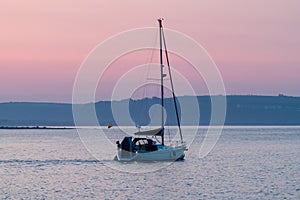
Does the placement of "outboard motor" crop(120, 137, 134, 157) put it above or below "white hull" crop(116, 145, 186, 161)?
above

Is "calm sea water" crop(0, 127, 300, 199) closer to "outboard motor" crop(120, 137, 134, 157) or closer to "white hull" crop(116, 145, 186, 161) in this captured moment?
"white hull" crop(116, 145, 186, 161)

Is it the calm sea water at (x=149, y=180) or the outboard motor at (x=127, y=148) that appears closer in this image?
the calm sea water at (x=149, y=180)

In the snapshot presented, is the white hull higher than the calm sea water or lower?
higher

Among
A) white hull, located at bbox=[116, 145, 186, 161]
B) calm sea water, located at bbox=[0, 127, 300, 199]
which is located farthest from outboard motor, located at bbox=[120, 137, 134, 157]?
calm sea water, located at bbox=[0, 127, 300, 199]

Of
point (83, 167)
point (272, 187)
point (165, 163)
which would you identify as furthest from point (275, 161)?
point (272, 187)

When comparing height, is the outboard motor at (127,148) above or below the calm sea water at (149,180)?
above

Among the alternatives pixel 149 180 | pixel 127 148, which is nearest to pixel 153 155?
pixel 127 148

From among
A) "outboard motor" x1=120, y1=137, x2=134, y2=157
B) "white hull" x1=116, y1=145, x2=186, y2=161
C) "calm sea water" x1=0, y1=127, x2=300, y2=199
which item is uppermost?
"outboard motor" x1=120, y1=137, x2=134, y2=157

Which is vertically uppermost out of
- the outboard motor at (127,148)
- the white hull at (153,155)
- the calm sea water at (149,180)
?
the outboard motor at (127,148)

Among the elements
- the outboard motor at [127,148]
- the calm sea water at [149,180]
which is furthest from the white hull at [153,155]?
the calm sea water at [149,180]

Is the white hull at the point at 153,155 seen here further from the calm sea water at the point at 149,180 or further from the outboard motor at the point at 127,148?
the calm sea water at the point at 149,180

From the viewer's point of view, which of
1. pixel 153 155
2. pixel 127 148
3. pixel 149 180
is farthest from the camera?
pixel 127 148

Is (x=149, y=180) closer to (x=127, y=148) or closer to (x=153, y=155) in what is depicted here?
(x=153, y=155)

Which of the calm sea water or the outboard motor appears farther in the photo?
the outboard motor
